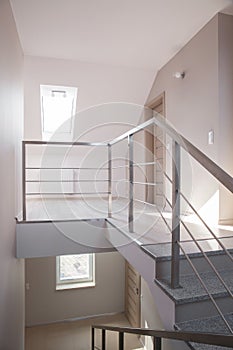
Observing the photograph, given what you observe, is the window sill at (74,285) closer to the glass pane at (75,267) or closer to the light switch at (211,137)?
the glass pane at (75,267)

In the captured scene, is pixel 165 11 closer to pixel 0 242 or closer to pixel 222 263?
pixel 222 263

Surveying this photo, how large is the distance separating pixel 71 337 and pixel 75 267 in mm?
1234

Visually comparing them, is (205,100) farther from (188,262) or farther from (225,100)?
(188,262)

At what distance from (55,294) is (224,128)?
4.44 metres

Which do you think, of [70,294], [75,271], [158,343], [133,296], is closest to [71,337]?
[70,294]

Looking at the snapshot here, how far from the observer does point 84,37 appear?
323 cm

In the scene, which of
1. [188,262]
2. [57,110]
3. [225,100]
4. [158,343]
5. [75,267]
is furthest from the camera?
[75,267]

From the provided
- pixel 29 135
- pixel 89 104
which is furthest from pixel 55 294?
pixel 89 104

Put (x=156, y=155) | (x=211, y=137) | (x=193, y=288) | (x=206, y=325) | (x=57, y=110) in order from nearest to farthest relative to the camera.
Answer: (x=206, y=325) → (x=193, y=288) → (x=211, y=137) → (x=156, y=155) → (x=57, y=110)

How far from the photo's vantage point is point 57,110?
4930mm

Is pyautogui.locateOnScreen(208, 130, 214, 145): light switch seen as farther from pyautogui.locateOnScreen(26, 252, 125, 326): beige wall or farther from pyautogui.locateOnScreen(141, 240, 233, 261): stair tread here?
pyautogui.locateOnScreen(26, 252, 125, 326): beige wall

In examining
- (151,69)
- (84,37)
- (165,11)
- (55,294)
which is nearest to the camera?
(165,11)

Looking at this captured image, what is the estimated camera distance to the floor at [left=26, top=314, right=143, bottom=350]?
14.9ft

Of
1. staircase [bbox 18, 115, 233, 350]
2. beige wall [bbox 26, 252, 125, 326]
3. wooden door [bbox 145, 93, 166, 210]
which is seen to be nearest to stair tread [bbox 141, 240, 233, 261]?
staircase [bbox 18, 115, 233, 350]
